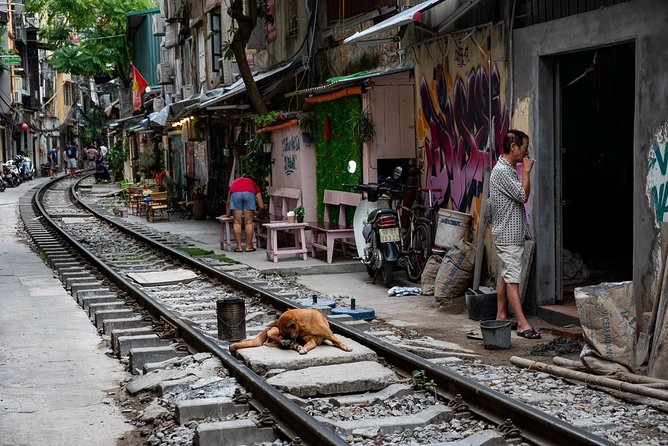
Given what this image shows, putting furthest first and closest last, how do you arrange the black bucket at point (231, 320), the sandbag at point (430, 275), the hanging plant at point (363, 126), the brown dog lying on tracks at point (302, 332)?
the hanging plant at point (363, 126), the sandbag at point (430, 275), the black bucket at point (231, 320), the brown dog lying on tracks at point (302, 332)

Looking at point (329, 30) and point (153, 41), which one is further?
point (153, 41)

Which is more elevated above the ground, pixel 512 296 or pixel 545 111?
pixel 545 111

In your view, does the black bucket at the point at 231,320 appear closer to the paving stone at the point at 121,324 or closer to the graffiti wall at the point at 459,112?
the paving stone at the point at 121,324

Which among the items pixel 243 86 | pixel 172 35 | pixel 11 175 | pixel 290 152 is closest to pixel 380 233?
pixel 290 152

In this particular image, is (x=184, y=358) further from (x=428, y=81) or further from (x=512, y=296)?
(x=428, y=81)

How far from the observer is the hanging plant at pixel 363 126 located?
49.1 ft

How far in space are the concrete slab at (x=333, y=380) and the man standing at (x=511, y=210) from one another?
2.56 m

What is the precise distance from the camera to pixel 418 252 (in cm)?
1339

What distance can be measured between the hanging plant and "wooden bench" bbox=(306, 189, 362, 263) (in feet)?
2.93

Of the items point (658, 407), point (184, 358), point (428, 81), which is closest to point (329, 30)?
point (428, 81)

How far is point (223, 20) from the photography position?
2705 cm

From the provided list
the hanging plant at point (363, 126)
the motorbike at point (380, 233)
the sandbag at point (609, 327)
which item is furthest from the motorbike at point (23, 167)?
the sandbag at point (609, 327)

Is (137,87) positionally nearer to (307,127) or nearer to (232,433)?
(307,127)

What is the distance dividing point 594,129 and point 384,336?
4.77 metres
